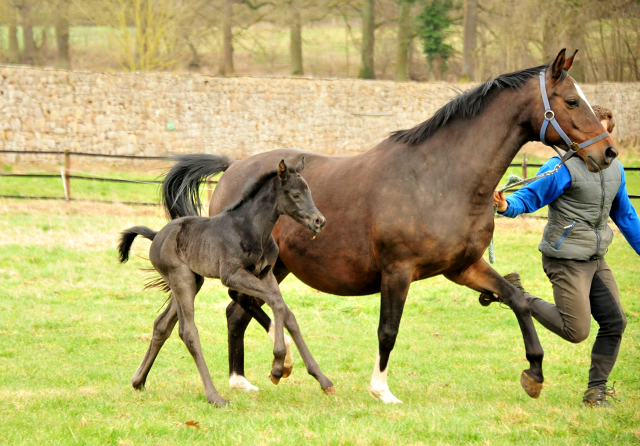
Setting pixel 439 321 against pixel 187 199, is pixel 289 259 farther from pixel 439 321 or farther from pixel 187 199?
pixel 439 321

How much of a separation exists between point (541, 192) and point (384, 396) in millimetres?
1860

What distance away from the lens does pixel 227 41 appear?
2855cm

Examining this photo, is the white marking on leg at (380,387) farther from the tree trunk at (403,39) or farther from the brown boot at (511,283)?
the tree trunk at (403,39)

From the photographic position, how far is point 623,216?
15.9 feet

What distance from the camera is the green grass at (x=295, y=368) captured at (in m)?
3.92

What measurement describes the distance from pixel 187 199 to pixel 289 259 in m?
1.36

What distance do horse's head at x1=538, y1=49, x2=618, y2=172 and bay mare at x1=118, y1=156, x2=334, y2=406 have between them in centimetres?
168

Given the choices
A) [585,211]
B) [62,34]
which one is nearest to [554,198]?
[585,211]

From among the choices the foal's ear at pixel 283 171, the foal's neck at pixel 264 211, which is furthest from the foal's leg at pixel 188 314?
the foal's ear at pixel 283 171

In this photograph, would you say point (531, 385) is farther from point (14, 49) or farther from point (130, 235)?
point (14, 49)

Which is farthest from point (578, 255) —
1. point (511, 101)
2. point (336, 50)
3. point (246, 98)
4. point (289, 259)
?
point (336, 50)

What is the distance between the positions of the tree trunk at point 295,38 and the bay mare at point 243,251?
24.4 m

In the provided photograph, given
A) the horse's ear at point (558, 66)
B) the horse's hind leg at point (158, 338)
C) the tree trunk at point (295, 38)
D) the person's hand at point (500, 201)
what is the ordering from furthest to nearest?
the tree trunk at point (295, 38)
the horse's hind leg at point (158, 338)
the person's hand at point (500, 201)
the horse's ear at point (558, 66)

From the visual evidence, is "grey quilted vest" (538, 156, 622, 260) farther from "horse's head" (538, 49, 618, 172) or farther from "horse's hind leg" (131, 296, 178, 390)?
"horse's hind leg" (131, 296, 178, 390)
